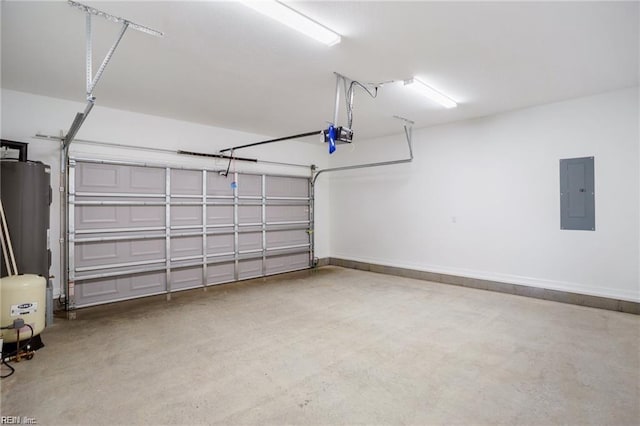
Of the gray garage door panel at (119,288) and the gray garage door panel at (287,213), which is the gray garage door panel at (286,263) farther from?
the gray garage door panel at (119,288)

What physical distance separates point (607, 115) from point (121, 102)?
6.68 m

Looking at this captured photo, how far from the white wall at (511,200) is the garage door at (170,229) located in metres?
2.05

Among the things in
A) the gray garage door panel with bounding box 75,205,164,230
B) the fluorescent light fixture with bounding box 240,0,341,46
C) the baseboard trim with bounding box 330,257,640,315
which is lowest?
the baseboard trim with bounding box 330,257,640,315

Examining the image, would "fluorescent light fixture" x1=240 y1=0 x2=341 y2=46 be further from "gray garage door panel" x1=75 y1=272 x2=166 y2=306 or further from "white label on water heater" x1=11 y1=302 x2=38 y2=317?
"gray garage door panel" x1=75 y1=272 x2=166 y2=306

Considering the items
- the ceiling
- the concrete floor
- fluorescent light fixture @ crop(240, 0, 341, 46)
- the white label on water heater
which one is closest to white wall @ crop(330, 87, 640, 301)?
the ceiling

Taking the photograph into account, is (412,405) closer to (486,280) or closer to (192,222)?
(486,280)

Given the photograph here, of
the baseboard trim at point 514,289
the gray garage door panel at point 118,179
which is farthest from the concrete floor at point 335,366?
the gray garage door panel at point 118,179

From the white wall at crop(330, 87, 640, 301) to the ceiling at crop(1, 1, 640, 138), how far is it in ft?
1.52

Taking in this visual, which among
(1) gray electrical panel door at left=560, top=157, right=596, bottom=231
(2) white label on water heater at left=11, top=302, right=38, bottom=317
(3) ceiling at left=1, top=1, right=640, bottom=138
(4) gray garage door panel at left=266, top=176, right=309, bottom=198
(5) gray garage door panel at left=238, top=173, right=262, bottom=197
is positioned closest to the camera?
(3) ceiling at left=1, top=1, right=640, bottom=138

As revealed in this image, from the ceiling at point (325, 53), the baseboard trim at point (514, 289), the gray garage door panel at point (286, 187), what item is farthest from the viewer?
the gray garage door panel at point (286, 187)

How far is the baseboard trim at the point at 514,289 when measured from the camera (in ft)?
13.8

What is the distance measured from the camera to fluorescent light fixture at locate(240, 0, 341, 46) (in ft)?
7.63

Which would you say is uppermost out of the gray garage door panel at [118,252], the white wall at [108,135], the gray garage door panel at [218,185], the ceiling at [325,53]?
the ceiling at [325,53]

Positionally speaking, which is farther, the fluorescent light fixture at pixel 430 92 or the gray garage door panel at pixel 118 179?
the gray garage door panel at pixel 118 179
